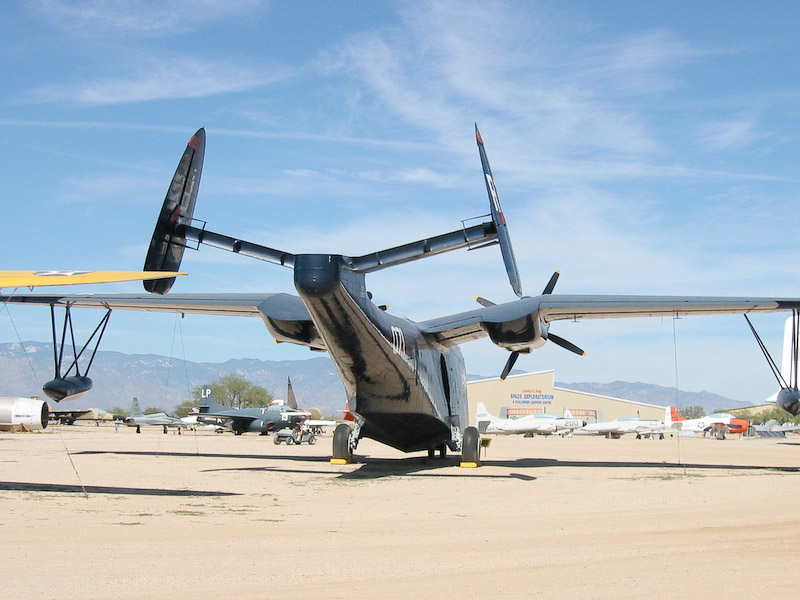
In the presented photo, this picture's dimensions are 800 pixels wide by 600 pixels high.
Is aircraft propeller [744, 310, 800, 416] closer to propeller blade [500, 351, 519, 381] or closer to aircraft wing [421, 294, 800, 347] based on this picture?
aircraft wing [421, 294, 800, 347]

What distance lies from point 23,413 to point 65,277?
8.83m

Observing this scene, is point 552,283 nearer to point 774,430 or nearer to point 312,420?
point 312,420

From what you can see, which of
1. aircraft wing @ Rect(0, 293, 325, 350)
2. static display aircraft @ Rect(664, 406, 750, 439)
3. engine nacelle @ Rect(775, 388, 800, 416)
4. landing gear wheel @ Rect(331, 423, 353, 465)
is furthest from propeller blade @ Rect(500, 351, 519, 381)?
static display aircraft @ Rect(664, 406, 750, 439)

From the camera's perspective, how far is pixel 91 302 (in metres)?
A: 18.4

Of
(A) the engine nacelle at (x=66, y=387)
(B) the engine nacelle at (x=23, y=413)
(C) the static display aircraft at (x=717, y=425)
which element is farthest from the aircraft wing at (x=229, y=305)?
(C) the static display aircraft at (x=717, y=425)

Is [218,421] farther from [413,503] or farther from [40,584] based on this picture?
[40,584]

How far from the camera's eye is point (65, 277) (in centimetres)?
957

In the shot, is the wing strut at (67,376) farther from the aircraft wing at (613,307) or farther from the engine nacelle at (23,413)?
the aircraft wing at (613,307)

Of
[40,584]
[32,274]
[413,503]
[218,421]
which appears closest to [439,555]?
[40,584]

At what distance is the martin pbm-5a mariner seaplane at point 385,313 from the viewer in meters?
12.6

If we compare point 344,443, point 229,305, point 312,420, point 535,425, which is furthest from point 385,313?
point 535,425

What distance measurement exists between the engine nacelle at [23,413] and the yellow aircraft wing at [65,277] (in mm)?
7829

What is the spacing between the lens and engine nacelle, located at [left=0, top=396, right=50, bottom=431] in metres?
16.6

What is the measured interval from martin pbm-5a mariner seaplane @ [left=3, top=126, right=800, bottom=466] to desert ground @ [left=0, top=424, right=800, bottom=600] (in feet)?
8.43
